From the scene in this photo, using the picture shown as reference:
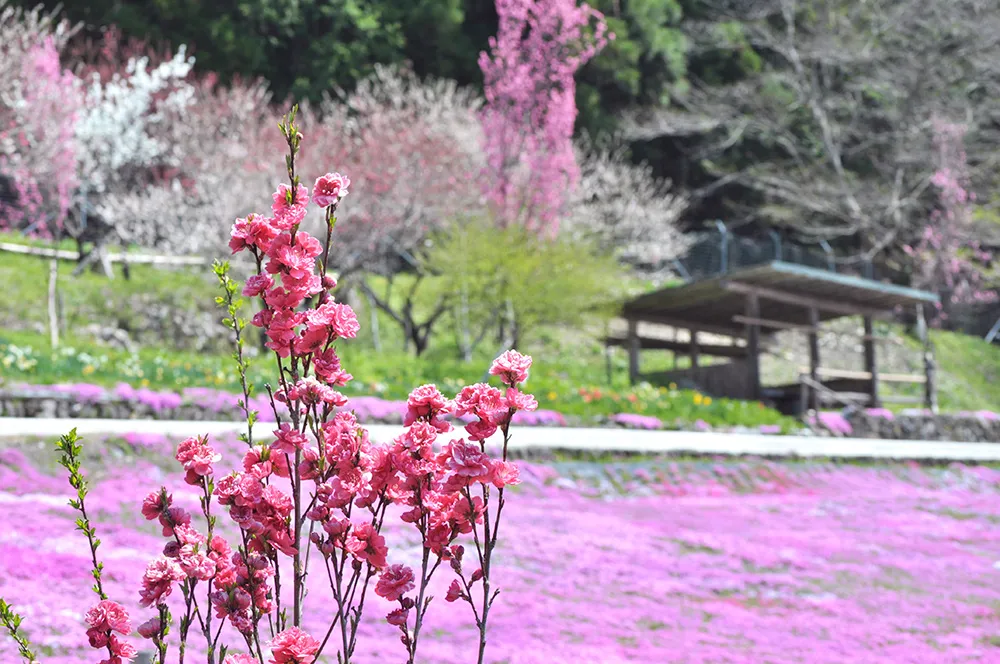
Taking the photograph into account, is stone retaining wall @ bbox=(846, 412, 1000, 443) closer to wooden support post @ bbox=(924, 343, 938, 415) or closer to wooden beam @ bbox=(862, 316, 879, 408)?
wooden beam @ bbox=(862, 316, 879, 408)

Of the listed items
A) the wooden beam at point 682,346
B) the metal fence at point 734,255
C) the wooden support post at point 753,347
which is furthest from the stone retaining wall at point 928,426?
the metal fence at point 734,255

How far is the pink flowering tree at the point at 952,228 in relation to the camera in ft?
80.9

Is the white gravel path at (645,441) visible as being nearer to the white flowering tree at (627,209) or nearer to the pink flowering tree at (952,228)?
the pink flowering tree at (952,228)

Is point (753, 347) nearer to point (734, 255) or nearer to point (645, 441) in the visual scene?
point (645, 441)

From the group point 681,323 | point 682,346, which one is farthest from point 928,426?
point 682,346

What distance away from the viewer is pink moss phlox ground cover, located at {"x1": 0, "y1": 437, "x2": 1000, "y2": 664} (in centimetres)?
438

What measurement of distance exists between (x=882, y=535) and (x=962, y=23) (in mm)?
19444

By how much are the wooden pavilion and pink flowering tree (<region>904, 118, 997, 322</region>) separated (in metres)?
8.16

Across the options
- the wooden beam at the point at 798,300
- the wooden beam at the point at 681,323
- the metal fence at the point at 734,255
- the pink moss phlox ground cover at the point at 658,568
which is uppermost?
the metal fence at the point at 734,255

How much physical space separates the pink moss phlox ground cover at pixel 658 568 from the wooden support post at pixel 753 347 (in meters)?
5.13

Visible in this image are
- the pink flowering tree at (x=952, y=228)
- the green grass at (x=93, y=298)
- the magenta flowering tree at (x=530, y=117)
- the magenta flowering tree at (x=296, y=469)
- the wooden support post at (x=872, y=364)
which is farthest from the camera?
the pink flowering tree at (x=952, y=228)

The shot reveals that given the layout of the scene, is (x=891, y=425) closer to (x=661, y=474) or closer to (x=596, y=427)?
(x=596, y=427)

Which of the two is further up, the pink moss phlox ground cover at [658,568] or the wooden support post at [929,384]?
the wooden support post at [929,384]

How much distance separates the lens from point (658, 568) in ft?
20.1
